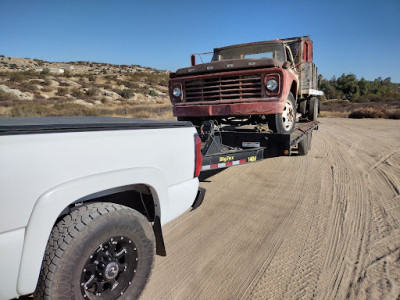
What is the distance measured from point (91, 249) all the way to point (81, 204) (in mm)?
347

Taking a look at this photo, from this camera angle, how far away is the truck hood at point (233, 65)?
532 centimetres

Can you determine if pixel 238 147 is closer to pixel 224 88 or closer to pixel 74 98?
pixel 224 88

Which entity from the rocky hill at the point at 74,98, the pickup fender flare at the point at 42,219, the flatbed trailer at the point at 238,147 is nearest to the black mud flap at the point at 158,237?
the pickup fender flare at the point at 42,219

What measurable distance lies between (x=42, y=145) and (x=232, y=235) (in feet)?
8.31

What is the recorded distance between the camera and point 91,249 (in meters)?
1.89

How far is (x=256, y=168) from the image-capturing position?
6.88 metres

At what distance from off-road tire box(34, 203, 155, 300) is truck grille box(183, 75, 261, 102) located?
3895 millimetres

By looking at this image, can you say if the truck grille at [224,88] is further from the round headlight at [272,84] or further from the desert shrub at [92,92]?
the desert shrub at [92,92]

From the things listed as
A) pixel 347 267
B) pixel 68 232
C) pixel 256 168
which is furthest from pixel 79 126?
pixel 256 168

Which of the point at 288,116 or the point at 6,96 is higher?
the point at 6,96

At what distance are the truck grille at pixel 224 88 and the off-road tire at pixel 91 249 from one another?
390 cm

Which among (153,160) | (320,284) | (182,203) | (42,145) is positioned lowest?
(320,284)

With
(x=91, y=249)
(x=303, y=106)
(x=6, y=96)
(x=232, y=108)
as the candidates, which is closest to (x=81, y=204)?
(x=91, y=249)

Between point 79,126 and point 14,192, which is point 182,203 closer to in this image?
point 79,126
